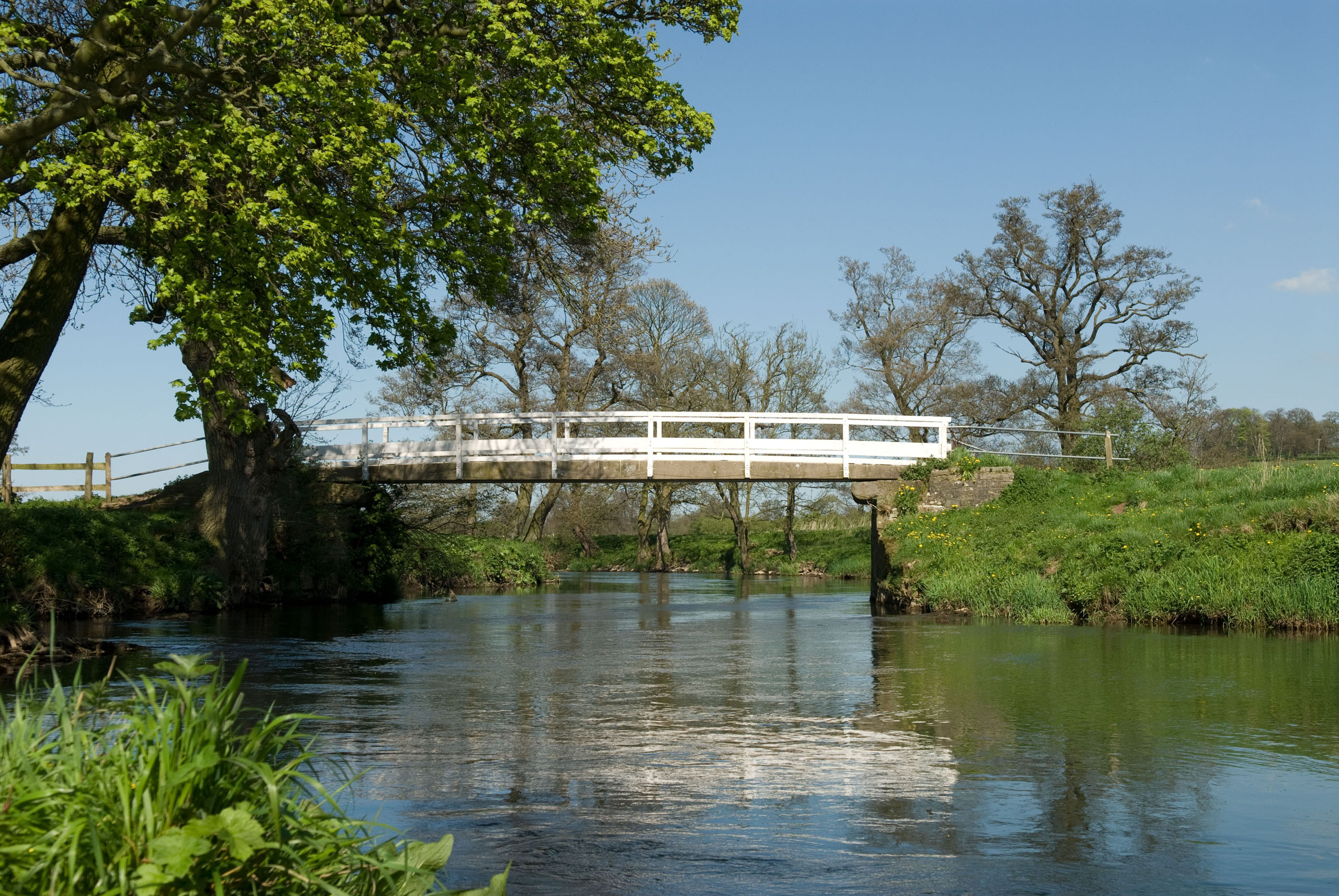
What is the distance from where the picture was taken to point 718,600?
2472 centimetres

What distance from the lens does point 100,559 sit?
18.0 m

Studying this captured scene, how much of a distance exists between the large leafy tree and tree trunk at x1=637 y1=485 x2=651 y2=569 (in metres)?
33.0

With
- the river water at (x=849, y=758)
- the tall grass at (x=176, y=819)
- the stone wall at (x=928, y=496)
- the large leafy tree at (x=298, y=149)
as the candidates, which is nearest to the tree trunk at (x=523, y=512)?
the stone wall at (x=928, y=496)

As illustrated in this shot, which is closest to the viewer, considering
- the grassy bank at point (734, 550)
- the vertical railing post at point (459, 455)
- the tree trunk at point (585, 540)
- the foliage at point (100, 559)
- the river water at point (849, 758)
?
the river water at point (849, 758)

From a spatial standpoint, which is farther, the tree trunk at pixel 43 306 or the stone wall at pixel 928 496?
the stone wall at pixel 928 496

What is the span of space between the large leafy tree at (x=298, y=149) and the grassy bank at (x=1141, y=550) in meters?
8.47

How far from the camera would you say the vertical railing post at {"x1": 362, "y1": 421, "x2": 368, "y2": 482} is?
84.0 feet

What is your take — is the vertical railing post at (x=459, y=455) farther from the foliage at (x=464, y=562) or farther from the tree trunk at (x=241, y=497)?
the tree trunk at (x=241, y=497)

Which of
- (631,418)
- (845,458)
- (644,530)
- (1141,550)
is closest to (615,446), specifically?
(631,418)

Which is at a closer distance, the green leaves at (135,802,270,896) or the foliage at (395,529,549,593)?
the green leaves at (135,802,270,896)

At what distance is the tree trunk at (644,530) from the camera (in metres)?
48.5

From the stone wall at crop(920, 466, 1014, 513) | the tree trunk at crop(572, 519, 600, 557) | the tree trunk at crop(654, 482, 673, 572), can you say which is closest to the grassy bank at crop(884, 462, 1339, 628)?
the stone wall at crop(920, 466, 1014, 513)

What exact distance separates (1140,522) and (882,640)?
6.79m

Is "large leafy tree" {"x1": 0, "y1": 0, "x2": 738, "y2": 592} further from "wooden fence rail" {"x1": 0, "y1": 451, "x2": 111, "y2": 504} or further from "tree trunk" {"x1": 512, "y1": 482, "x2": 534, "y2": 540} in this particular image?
"tree trunk" {"x1": 512, "y1": 482, "x2": 534, "y2": 540}
